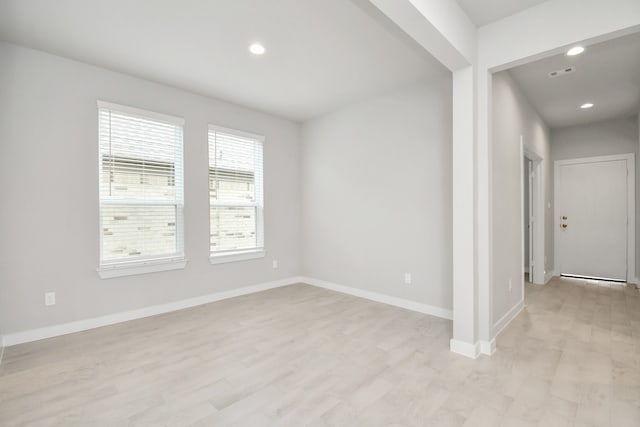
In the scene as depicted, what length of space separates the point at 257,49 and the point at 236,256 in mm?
2698

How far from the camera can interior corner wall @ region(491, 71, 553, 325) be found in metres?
2.98

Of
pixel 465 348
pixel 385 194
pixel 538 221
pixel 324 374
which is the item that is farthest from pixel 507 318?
pixel 538 221

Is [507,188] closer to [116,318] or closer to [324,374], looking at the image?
[324,374]

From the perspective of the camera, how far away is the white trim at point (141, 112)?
3328 millimetres

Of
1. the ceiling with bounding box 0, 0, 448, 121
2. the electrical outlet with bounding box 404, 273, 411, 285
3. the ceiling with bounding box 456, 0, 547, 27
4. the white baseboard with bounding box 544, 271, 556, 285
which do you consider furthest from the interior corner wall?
the white baseboard with bounding box 544, 271, 556, 285

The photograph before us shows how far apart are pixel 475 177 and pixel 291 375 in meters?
2.16

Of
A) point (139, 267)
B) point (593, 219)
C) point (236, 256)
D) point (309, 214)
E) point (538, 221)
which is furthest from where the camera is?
point (593, 219)

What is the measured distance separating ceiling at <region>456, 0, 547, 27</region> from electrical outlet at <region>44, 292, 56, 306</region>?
439 cm

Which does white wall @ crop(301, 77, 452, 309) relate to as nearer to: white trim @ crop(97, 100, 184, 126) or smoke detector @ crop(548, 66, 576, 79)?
smoke detector @ crop(548, 66, 576, 79)

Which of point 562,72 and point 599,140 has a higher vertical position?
point 562,72

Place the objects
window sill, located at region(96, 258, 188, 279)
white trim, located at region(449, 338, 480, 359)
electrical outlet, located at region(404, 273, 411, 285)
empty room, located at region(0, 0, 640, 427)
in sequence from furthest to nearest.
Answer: electrical outlet, located at region(404, 273, 411, 285)
window sill, located at region(96, 258, 188, 279)
white trim, located at region(449, 338, 480, 359)
empty room, located at region(0, 0, 640, 427)

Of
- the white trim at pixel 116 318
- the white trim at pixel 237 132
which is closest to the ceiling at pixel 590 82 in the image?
the white trim at pixel 237 132

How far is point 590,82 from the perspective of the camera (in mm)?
3668

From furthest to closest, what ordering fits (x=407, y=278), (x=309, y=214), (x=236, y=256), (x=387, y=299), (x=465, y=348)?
(x=309, y=214) → (x=236, y=256) → (x=387, y=299) → (x=407, y=278) → (x=465, y=348)
